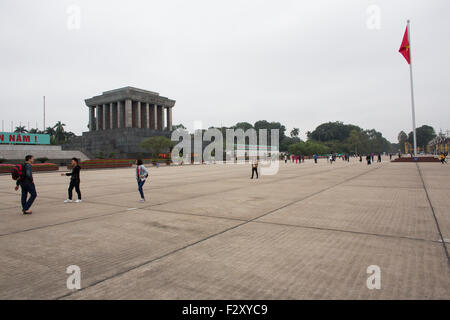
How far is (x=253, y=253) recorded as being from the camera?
14.2 feet

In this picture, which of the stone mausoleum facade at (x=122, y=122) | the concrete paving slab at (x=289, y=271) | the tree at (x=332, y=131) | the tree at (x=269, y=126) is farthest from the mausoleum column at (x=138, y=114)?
the tree at (x=332, y=131)

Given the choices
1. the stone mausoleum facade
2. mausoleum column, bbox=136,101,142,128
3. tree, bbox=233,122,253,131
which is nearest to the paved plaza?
the stone mausoleum facade

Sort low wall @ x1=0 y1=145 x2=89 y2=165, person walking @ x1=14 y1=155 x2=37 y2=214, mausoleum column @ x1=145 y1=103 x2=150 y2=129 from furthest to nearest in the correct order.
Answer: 1. mausoleum column @ x1=145 y1=103 x2=150 y2=129
2. low wall @ x1=0 y1=145 x2=89 y2=165
3. person walking @ x1=14 y1=155 x2=37 y2=214

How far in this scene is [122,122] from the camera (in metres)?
75.0

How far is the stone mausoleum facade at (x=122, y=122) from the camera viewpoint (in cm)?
6462

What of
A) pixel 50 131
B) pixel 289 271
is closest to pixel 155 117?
pixel 50 131

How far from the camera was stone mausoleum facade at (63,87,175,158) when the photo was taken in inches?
2544

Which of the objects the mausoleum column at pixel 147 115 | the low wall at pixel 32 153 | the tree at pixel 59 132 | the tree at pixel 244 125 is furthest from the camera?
the tree at pixel 244 125

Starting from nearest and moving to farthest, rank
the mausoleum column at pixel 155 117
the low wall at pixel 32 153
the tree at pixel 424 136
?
the low wall at pixel 32 153 → the mausoleum column at pixel 155 117 → the tree at pixel 424 136

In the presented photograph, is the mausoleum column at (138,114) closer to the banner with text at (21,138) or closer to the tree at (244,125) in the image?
the banner with text at (21,138)

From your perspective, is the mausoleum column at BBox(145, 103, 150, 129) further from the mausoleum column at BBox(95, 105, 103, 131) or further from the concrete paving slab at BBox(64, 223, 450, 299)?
the concrete paving slab at BBox(64, 223, 450, 299)

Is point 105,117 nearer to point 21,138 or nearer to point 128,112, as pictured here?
point 128,112
